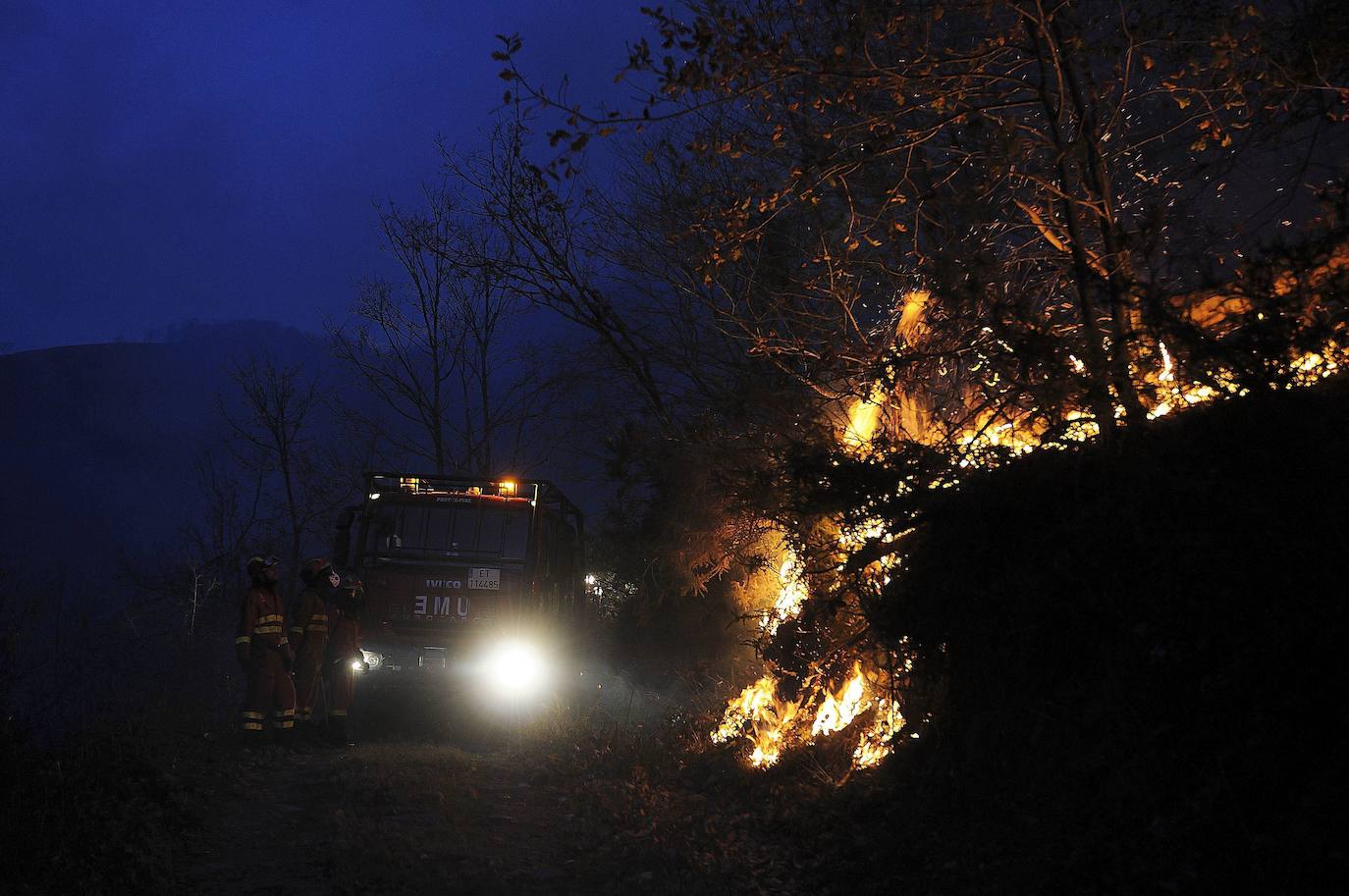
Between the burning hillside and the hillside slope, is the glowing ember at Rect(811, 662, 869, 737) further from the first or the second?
the hillside slope

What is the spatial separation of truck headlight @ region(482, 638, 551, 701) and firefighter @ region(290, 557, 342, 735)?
7.24ft

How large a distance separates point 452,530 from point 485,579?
2.74 ft

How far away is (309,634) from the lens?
11562 millimetres

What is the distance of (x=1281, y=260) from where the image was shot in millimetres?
5629

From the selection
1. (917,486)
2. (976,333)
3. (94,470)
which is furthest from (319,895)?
(94,470)

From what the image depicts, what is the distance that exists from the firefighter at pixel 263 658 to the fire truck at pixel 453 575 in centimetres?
181

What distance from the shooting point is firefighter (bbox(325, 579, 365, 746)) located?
11.5m

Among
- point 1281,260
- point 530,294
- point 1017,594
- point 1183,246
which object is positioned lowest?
point 1017,594

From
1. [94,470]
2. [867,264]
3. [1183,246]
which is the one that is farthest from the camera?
[94,470]

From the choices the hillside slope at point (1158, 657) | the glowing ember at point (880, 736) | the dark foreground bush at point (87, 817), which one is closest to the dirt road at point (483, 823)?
the dark foreground bush at point (87, 817)

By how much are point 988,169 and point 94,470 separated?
116 m

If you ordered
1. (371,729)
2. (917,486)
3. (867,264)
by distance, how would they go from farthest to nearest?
1. (371,729)
2. (867,264)
3. (917,486)

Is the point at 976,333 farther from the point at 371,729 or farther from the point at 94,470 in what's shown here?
the point at 94,470

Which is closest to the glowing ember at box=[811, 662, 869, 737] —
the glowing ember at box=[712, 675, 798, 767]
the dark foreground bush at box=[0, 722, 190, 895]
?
the glowing ember at box=[712, 675, 798, 767]
